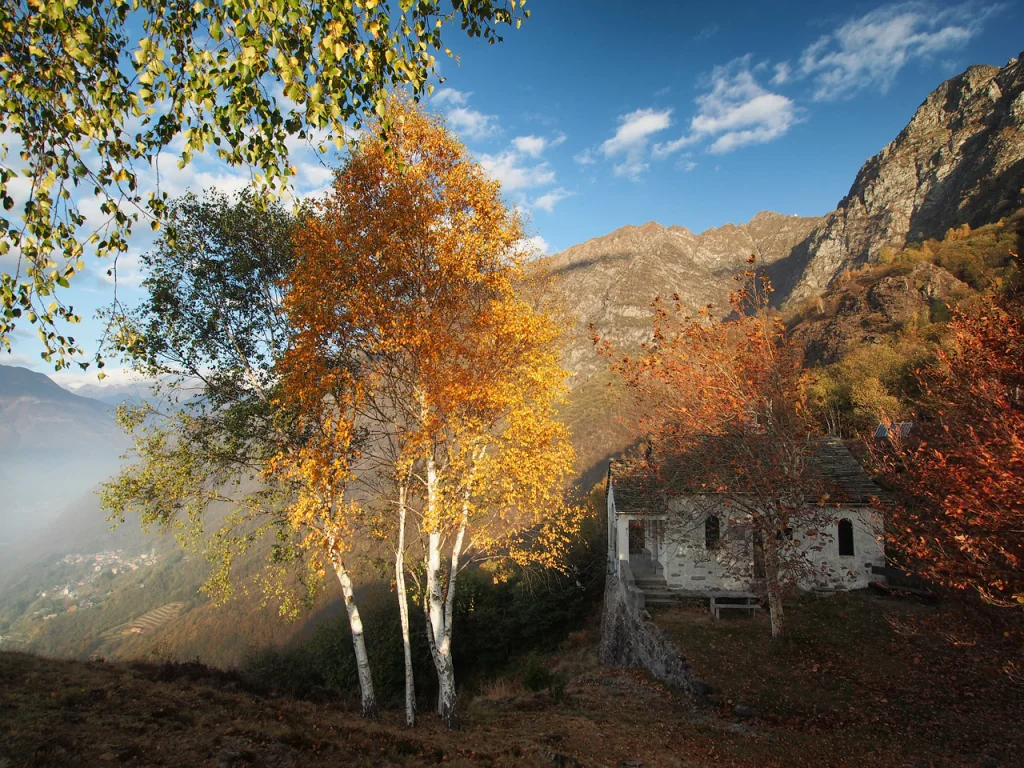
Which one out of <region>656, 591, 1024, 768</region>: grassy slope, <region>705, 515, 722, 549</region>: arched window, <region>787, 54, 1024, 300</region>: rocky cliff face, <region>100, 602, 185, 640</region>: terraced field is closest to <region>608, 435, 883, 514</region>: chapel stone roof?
<region>705, 515, 722, 549</region>: arched window

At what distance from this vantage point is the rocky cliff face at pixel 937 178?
89250 millimetres

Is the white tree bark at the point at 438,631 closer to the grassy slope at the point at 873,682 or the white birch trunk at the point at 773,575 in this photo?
the grassy slope at the point at 873,682

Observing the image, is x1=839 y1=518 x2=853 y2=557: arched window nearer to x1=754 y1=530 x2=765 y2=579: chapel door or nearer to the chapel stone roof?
the chapel stone roof

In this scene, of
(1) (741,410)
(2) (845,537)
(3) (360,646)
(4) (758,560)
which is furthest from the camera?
(2) (845,537)

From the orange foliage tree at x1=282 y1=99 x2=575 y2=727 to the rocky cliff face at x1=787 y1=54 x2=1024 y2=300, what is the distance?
339 feet

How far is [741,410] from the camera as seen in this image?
53.3 feet

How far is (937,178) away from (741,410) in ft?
478

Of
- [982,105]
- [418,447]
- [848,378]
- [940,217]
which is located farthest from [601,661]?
[982,105]

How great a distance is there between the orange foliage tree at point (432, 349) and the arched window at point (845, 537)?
17470 millimetres

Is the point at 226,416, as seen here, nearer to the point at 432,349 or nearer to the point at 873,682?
the point at 432,349

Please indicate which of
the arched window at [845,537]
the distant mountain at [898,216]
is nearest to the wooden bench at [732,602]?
the arched window at [845,537]

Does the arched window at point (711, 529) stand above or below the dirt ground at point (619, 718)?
above

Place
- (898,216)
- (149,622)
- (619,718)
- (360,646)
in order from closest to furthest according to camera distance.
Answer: (360,646) → (619,718) → (898,216) → (149,622)

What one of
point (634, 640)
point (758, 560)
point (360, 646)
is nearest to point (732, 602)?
point (758, 560)
